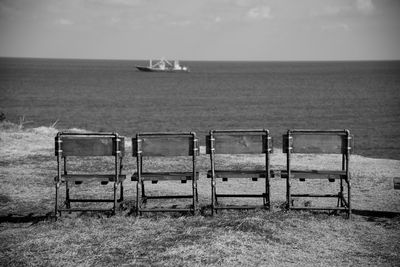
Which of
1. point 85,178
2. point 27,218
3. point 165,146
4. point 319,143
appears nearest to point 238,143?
point 165,146

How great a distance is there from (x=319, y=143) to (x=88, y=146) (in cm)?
346

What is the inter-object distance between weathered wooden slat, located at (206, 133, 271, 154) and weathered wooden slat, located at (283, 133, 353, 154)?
43 centimetres

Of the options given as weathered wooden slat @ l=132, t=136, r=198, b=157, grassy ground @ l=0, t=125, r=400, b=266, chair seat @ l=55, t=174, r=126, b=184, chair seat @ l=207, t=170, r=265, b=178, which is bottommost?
grassy ground @ l=0, t=125, r=400, b=266

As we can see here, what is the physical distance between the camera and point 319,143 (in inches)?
296

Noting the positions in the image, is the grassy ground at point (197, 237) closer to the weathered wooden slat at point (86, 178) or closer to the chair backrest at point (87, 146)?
the weathered wooden slat at point (86, 178)

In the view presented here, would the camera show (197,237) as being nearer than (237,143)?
Yes

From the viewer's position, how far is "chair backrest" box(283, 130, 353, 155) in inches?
294

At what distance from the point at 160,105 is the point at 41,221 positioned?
48100mm

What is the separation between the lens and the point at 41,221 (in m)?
7.43

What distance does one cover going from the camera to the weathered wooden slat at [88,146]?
743cm

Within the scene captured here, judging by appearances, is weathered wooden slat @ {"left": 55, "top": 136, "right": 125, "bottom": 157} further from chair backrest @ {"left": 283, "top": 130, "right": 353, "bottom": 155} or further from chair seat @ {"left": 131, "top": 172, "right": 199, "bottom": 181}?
chair backrest @ {"left": 283, "top": 130, "right": 353, "bottom": 155}

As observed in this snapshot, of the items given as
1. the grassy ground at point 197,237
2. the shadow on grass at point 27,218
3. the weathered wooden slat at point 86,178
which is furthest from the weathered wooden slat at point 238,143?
the shadow on grass at point 27,218

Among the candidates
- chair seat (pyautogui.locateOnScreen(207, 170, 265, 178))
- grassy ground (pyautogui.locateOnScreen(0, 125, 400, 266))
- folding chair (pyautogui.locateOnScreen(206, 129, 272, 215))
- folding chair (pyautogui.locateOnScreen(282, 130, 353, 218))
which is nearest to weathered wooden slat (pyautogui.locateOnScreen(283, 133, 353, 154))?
folding chair (pyautogui.locateOnScreen(282, 130, 353, 218))

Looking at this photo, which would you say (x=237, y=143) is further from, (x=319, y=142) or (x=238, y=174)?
(x=319, y=142)
